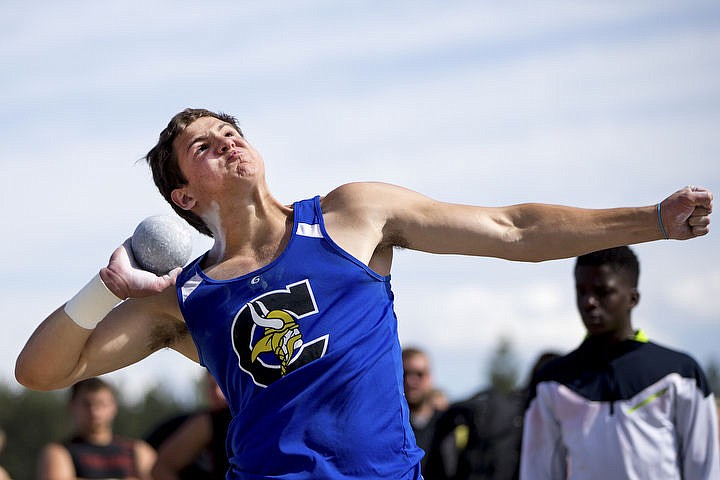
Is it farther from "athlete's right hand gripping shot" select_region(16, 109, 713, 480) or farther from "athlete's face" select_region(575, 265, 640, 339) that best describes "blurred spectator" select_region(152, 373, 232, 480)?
"athlete's right hand gripping shot" select_region(16, 109, 713, 480)

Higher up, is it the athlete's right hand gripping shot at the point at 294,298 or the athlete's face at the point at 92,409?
the athlete's right hand gripping shot at the point at 294,298

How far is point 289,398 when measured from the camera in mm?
4379

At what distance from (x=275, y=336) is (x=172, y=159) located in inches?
44.1

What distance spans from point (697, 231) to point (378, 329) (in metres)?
1.32

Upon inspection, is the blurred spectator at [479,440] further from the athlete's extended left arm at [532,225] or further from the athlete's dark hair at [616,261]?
the athlete's extended left arm at [532,225]

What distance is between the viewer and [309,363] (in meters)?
4.38

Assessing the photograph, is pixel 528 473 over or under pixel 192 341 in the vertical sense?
under

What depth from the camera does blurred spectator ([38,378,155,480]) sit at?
31.5 feet

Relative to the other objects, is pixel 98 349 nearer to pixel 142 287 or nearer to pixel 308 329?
pixel 142 287

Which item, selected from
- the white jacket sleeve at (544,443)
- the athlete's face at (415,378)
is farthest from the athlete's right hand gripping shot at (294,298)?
the athlete's face at (415,378)

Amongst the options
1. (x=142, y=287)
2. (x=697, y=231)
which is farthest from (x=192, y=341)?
(x=697, y=231)

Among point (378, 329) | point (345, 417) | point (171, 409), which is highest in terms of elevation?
point (378, 329)

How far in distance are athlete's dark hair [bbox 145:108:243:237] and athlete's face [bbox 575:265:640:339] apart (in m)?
2.44

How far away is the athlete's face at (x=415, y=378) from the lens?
30.0 feet
